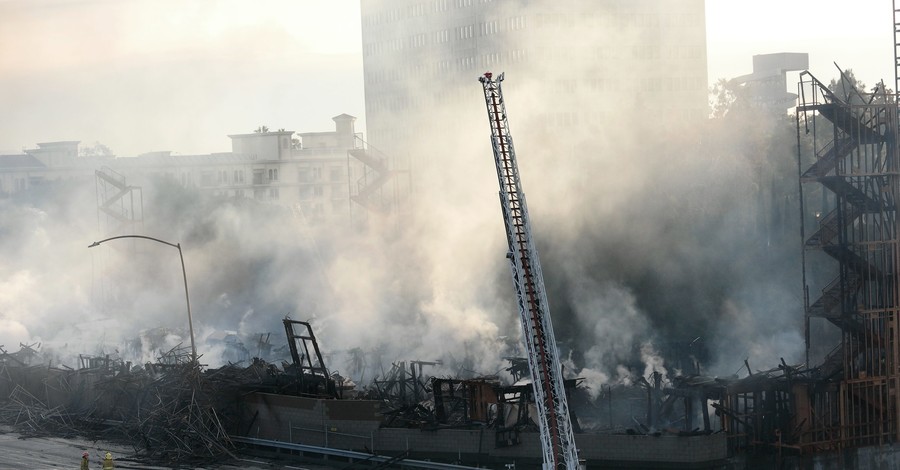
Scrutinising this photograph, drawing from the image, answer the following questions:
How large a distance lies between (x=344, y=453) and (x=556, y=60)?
2999 inches

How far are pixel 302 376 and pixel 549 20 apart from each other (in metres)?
72.3

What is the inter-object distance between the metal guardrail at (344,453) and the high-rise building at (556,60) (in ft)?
207

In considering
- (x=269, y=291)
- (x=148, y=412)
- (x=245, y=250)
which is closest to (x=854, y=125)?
(x=148, y=412)

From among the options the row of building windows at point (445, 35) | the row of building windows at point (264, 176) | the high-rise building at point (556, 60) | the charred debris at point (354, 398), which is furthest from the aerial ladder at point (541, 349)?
the row of building windows at point (264, 176)

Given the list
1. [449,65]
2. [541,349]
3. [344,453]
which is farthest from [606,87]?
[541,349]

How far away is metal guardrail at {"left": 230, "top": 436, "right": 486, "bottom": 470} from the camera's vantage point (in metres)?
50.8

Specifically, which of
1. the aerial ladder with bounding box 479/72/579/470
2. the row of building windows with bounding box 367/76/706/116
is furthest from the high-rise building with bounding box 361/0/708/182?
the aerial ladder with bounding box 479/72/579/470

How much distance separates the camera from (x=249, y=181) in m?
137

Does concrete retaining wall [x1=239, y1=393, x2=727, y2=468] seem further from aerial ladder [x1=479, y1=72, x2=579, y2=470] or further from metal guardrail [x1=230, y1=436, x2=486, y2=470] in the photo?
aerial ladder [x1=479, y1=72, x2=579, y2=470]

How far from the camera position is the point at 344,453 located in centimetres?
5459

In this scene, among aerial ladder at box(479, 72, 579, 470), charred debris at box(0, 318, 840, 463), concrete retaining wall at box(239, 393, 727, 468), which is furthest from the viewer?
charred debris at box(0, 318, 840, 463)

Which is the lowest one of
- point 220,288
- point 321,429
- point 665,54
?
A: point 321,429

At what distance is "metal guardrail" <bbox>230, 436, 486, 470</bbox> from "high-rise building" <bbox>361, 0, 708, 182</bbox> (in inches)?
2486

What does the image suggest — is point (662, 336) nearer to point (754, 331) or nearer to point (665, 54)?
point (754, 331)
